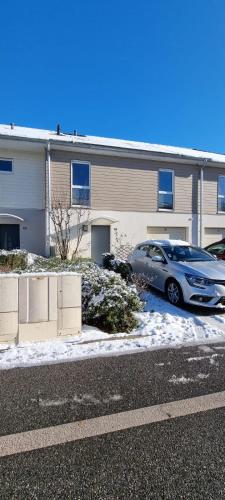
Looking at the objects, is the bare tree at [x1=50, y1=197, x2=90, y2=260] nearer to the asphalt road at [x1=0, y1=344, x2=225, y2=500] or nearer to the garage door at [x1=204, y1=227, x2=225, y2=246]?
the garage door at [x1=204, y1=227, x2=225, y2=246]

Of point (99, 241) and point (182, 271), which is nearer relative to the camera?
point (182, 271)

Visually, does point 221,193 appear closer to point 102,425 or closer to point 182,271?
point 182,271

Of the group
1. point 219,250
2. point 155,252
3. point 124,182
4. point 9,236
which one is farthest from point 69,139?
point 155,252

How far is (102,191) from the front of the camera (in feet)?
50.3

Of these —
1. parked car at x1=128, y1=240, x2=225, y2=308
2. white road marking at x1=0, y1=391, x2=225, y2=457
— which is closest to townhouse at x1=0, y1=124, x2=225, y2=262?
parked car at x1=128, y1=240, x2=225, y2=308

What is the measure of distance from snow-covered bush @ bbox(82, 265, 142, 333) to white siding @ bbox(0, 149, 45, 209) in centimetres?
908

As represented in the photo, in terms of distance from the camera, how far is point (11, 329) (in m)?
4.90

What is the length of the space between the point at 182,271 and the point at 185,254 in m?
1.15

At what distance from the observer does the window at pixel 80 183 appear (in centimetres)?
1491

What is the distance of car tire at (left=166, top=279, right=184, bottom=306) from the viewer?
24.2 feet

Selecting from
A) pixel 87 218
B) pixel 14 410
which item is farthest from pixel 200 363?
pixel 87 218

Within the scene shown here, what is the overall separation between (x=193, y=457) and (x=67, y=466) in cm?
92

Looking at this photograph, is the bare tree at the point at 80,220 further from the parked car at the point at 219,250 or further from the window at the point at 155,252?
the window at the point at 155,252

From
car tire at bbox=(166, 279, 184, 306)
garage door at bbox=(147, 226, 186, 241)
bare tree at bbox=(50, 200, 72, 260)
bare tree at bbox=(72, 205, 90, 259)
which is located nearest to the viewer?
car tire at bbox=(166, 279, 184, 306)
